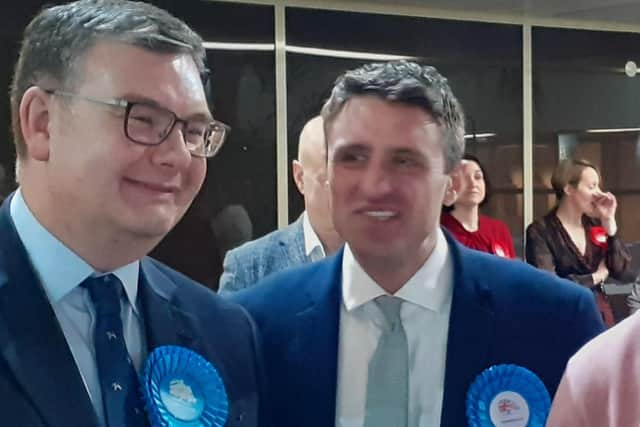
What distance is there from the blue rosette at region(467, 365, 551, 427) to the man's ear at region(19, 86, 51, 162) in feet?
2.54

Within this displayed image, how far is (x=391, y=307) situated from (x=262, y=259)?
0.97 m

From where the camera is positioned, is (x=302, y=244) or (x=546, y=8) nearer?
(x=302, y=244)

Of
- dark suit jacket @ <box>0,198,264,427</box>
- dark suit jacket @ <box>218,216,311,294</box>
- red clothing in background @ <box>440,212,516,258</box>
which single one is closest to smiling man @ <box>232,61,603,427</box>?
dark suit jacket @ <box>0,198,264,427</box>

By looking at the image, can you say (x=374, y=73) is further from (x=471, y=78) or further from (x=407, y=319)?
(x=471, y=78)

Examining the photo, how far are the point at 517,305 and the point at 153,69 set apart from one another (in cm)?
74

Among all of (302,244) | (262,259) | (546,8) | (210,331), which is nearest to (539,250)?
(546,8)

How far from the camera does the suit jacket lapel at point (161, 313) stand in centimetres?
130

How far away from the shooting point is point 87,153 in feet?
3.79

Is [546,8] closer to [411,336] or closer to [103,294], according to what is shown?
[411,336]

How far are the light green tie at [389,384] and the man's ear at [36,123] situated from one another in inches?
24.6

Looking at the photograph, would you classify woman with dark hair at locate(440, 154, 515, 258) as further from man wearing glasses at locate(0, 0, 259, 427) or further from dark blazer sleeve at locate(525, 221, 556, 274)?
man wearing glasses at locate(0, 0, 259, 427)

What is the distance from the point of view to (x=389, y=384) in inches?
57.4

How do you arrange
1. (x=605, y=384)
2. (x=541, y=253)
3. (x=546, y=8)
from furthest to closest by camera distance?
(x=546, y=8) → (x=541, y=253) → (x=605, y=384)

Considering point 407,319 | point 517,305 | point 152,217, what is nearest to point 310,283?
Result: point 407,319
